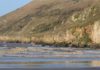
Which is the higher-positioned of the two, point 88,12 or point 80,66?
point 88,12

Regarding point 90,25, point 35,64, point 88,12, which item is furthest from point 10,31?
point 35,64

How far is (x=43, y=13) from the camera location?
183750 mm

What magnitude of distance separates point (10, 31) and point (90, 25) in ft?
281

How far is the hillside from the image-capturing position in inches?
3912

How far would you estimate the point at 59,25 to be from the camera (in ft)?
490

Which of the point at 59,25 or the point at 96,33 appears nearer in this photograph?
the point at 96,33

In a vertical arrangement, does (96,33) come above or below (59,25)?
below

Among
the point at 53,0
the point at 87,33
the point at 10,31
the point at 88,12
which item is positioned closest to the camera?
the point at 87,33

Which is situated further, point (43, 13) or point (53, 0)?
point (53, 0)

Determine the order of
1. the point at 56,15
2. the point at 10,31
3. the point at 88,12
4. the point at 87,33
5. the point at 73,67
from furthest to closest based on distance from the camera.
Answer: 1. the point at 10,31
2. the point at 56,15
3. the point at 88,12
4. the point at 87,33
5. the point at 73,67

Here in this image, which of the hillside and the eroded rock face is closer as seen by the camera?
the eroded rock face

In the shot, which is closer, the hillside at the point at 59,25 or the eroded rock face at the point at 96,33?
the eroded rock face at the point at 96,33

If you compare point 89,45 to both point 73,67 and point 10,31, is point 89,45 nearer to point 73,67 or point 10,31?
A: point 73,67

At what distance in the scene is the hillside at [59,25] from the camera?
3912 inches
